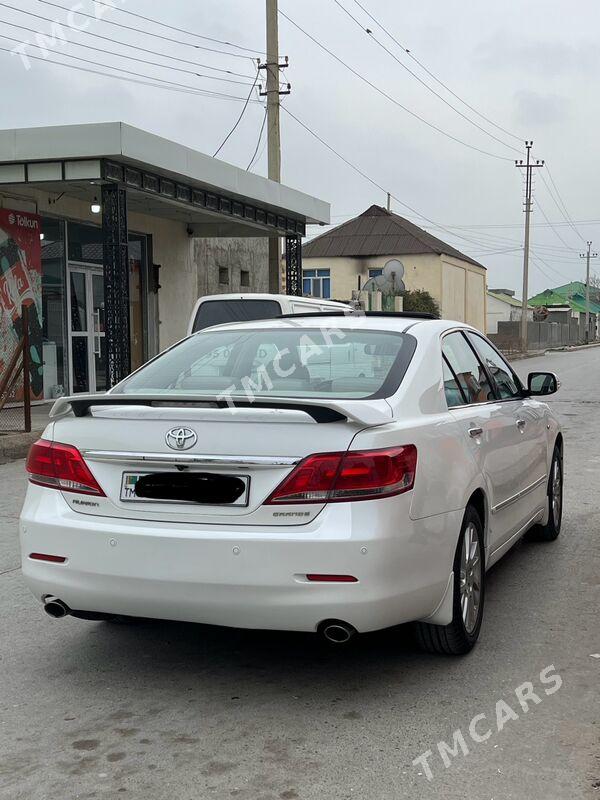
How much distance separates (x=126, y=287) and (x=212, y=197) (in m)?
4.06

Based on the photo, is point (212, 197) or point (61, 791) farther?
point (212, 197)

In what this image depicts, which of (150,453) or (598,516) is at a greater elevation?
(150,453)

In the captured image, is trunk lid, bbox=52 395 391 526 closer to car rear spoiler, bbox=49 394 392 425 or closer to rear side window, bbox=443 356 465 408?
car rear spoiler, bbox=49 394 392 425

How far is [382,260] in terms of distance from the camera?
5559 centimetres

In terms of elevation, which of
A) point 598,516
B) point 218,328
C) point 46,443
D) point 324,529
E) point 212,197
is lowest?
point 598,516

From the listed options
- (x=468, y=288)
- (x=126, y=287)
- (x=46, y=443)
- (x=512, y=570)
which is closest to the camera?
(x=46, y=443)

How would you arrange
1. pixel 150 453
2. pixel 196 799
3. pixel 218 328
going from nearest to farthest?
1. pixel 196 799
2. pixel 150 453
3. pixel 218 328

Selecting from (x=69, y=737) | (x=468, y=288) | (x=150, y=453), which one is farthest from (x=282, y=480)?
(x=468, y=288)

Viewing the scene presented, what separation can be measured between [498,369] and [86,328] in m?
14.6

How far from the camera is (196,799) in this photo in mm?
3088

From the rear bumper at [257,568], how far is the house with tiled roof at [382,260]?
4952cm

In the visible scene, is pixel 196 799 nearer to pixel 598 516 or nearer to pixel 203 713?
pixel 203 713

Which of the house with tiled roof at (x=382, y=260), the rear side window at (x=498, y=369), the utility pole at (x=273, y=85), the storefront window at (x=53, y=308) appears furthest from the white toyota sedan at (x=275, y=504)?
the house with tiled roof at (x=382, y=260)

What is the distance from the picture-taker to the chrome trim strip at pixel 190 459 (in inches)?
146
